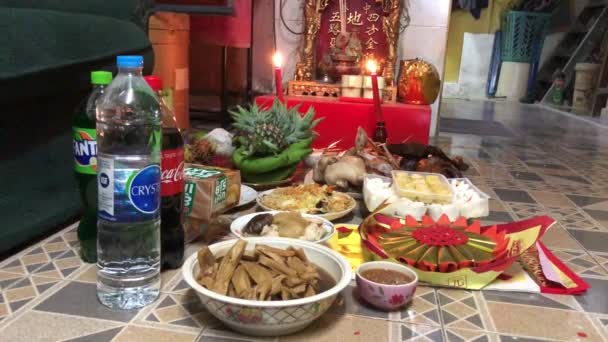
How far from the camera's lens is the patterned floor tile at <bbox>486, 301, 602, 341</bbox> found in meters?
0.73

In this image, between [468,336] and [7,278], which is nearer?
[468,336]

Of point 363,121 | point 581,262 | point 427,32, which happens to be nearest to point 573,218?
point 581,262

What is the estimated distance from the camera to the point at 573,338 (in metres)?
0.72

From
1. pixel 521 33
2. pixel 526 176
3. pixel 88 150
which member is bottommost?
pixel 526 176

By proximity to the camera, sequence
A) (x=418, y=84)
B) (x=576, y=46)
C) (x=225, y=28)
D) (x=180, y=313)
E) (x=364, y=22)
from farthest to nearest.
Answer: (x=576, y=46) → (x=364, y=22) → (x=225, y=28) → (x=418, y=84) → (x=180, y=313)

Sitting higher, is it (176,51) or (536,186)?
(176,51)

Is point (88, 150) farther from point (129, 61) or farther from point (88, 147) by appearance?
point (129, 61)

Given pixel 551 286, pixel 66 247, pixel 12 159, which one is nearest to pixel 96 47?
pixel 12 159

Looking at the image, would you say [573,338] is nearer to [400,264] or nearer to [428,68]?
[400,264]

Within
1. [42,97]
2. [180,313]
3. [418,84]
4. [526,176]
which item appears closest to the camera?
[180,313]

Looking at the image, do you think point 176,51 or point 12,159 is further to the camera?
point 176,51

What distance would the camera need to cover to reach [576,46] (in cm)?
515

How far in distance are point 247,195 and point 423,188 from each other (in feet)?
1.38

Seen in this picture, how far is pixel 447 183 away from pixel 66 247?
81 centimetres
